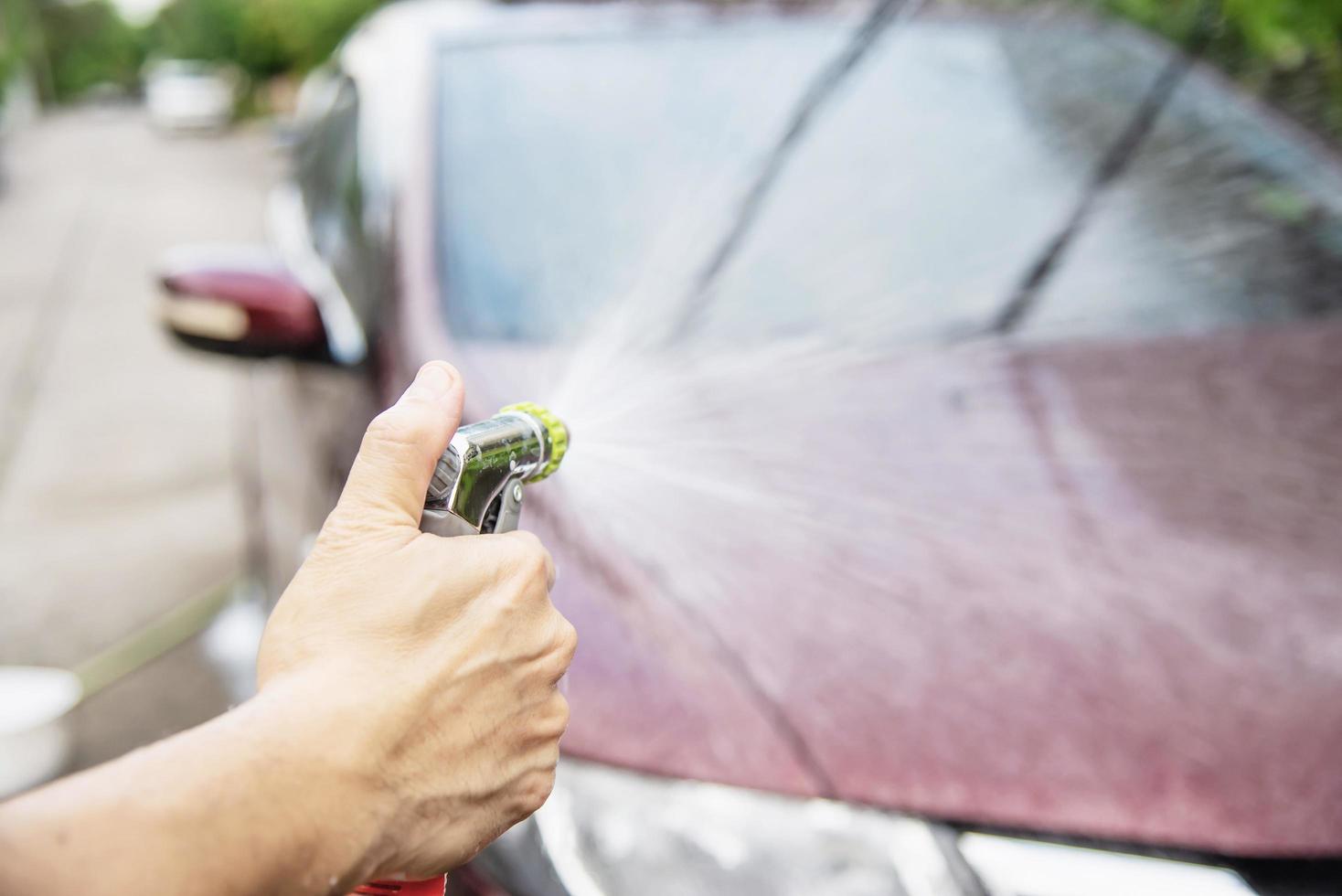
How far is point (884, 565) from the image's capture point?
1.35 metres

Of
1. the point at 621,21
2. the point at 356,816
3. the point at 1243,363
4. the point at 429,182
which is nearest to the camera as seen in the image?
the point at 356,816

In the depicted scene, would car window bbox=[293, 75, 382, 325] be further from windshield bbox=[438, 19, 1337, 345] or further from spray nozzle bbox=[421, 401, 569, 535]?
spray nozzle bbox=[421, 401, 569, 535]

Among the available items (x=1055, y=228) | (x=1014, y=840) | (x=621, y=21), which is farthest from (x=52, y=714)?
(x=1055, y=228)

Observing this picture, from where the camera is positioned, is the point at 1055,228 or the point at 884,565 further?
the point at 1055,228

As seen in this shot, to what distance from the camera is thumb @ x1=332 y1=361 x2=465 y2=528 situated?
773 millimetres

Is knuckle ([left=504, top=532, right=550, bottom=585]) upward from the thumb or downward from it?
downward

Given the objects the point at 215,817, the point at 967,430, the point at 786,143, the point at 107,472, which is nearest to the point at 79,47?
the point at 107,472

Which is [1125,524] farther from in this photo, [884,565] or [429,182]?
[429,182]

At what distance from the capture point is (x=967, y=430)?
1.59 metres

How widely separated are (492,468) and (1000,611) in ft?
2.40

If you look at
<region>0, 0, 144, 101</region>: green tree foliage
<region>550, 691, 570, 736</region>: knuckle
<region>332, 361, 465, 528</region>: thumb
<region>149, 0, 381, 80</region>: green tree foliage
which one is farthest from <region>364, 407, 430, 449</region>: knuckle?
<region>0, 0, 144, 101</region>: green tree foliage

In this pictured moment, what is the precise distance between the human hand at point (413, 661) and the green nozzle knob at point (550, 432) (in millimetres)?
71

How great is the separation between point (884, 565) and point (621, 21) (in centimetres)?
147

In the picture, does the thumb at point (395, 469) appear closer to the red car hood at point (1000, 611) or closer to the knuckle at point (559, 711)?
the knuckle at point (559, 711)
